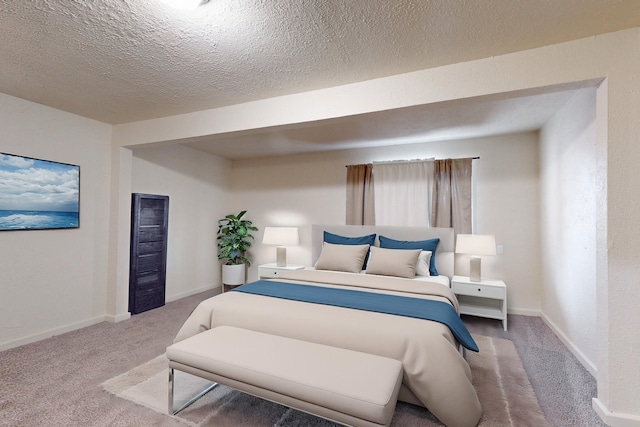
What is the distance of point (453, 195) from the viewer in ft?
13.1

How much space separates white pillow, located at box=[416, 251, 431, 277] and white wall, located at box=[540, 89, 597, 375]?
4.31 feet

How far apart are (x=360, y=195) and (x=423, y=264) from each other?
1475mm

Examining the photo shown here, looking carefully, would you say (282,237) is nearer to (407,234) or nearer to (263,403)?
(407,234)

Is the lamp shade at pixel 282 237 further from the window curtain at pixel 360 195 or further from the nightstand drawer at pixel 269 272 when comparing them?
the window curtain at pixel 360 195

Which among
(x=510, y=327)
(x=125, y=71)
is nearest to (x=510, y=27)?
(x=125, y=71)

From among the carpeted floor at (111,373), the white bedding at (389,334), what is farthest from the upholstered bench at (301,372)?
the carpeted floor at (111,373)

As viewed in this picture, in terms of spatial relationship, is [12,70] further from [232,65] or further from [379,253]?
[379,253]

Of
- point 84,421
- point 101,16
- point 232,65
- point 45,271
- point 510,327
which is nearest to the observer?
point 101,16

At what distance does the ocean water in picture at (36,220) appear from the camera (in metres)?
2.72

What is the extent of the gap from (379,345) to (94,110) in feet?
11.9

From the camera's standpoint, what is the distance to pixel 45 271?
9.93 ft

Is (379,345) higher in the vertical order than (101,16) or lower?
lower

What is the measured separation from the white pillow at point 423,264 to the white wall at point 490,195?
70cm

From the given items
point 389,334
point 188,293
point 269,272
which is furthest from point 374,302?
point 188,293
